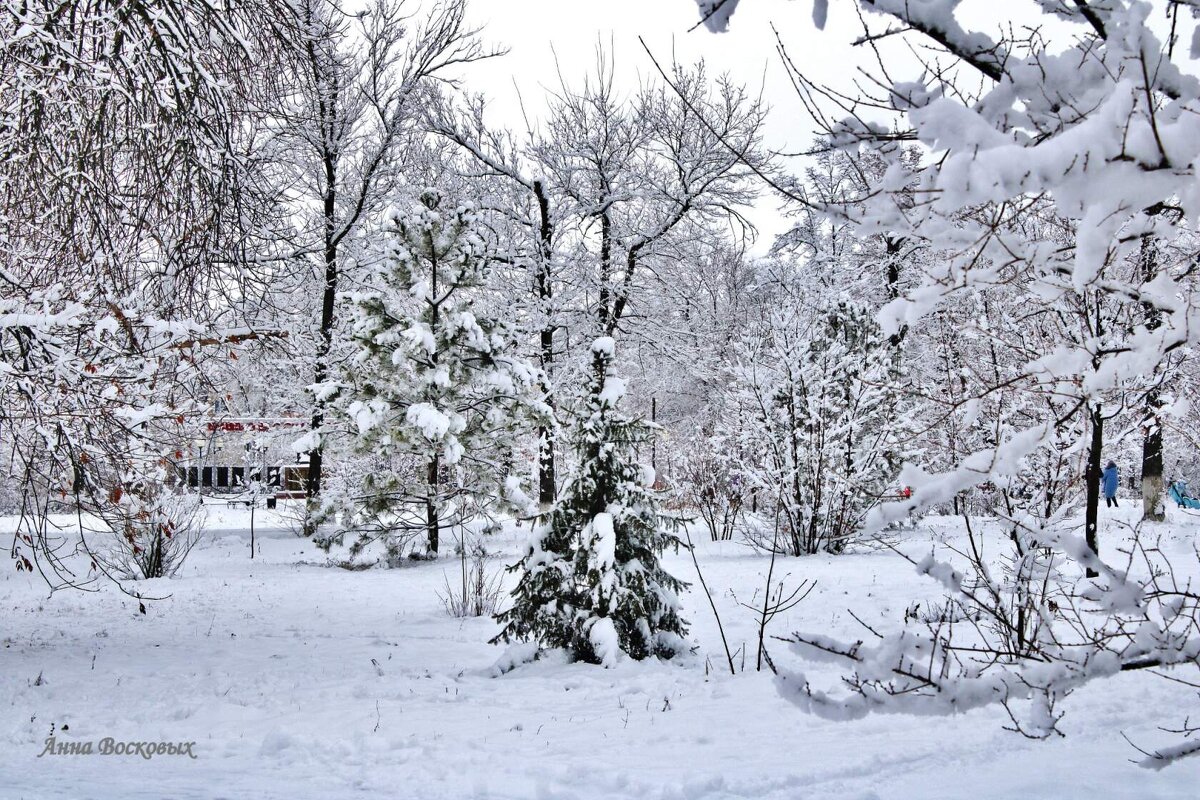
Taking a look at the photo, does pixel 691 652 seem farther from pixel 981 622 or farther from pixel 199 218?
pixel 199 218

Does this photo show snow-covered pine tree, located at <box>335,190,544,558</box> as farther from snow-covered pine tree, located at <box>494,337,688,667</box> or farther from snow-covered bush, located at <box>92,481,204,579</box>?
snow-covered pine tree, located at <box>494,337,688,667</box>

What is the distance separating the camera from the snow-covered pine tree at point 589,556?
6.68 meters

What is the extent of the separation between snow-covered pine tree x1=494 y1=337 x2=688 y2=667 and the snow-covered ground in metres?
0.31

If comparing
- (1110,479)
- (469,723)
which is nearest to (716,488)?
(1110,479)

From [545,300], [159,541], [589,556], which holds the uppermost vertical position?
[545,300]

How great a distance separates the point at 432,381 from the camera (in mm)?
12633

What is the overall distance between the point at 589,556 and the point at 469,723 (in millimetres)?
1718

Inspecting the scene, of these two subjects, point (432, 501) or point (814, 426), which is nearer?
point (814, 426)

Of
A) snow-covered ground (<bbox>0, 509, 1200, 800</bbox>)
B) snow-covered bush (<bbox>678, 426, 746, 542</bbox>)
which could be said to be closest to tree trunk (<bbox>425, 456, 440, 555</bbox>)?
snow-covered ground (<bbox>0, 509, 1200, 800</bbox>)

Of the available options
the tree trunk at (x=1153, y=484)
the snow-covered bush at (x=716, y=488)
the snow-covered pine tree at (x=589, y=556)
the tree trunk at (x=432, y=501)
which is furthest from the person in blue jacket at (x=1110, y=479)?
the snow-covered pine tree at (x=589, y=556)

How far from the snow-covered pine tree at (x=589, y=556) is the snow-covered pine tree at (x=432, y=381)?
5.70 m

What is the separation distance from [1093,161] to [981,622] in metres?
6.74

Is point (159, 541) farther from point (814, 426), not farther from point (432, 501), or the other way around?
point (814, 426)

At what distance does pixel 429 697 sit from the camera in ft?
19.3
